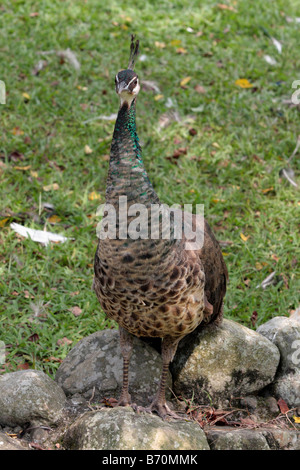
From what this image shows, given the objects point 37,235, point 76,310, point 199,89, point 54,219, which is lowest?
point 76,310

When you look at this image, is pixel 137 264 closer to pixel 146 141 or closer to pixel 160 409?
pixel 160 409

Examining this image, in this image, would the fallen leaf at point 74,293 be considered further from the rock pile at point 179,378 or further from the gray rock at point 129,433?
the gray rock at point 129,433

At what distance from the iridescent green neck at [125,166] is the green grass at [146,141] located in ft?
5.49

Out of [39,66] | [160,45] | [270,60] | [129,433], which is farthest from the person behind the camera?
[160,45]

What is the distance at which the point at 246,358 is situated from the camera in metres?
3.64

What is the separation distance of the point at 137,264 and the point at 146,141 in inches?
140

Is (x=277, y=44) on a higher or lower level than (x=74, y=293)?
higher

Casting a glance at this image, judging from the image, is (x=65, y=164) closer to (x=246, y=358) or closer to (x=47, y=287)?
(x=47, y=287)

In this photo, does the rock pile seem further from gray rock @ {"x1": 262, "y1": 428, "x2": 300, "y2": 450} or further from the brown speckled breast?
the brown speckled breast

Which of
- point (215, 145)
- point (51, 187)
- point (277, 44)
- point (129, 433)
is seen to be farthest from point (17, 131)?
point (129, 433)

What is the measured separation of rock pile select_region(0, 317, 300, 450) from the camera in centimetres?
322

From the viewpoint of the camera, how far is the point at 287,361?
12.2ft

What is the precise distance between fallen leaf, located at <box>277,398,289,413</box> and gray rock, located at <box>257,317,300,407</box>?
0.02m
